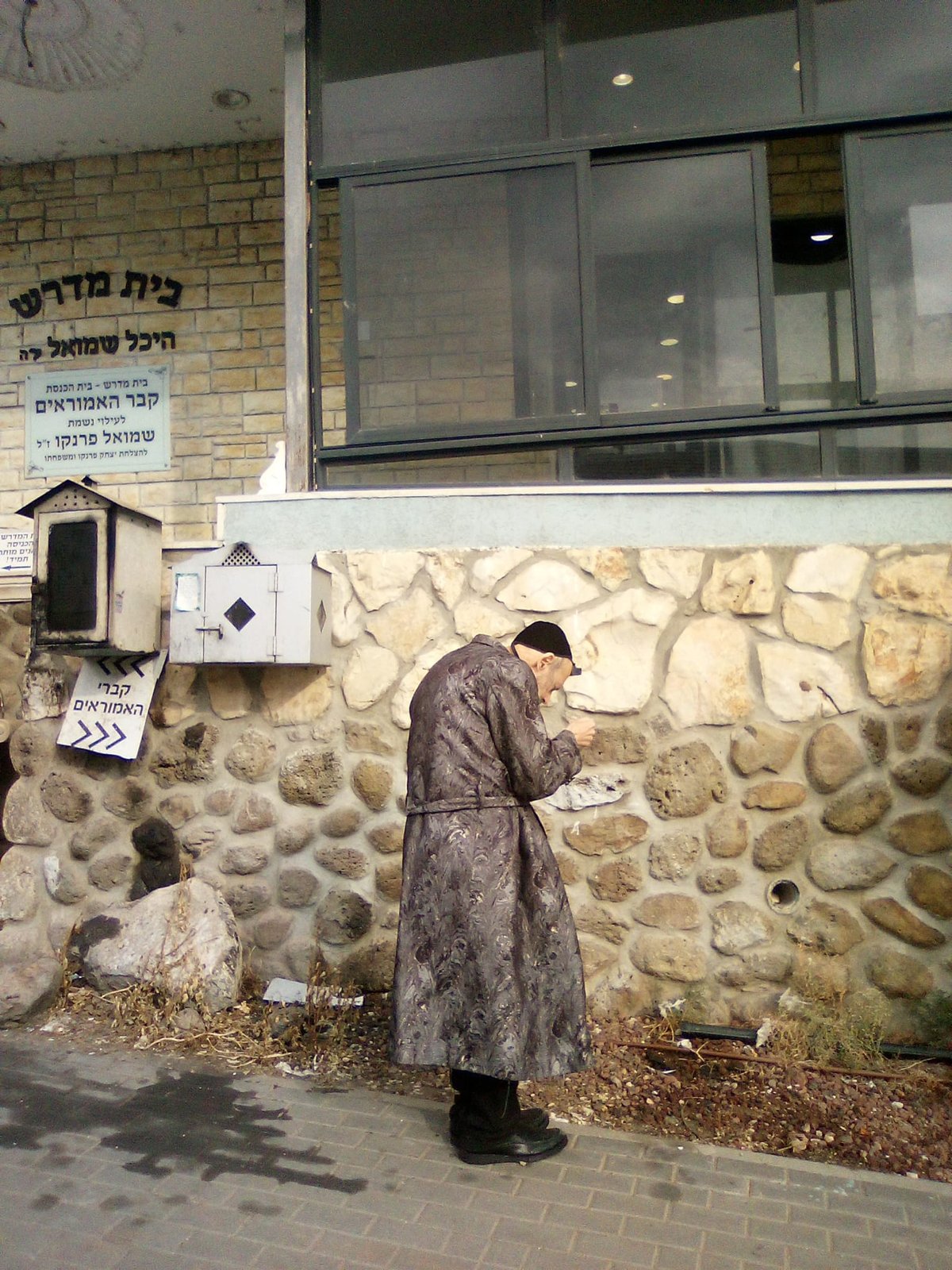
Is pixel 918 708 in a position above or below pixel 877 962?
above

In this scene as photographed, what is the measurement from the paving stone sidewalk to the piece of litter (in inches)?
29.2

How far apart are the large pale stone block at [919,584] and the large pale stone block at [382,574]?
2004 millimetres

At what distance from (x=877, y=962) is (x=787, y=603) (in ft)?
5.00

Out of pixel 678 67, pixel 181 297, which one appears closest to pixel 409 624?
pixel 678 67

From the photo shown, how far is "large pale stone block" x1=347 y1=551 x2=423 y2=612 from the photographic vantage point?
4.77 m

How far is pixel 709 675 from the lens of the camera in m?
4.53

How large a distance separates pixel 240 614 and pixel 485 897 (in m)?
2.00

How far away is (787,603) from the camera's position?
14.9 feet

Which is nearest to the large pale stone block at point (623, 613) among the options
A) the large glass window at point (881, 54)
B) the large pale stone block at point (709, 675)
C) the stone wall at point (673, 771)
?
the stone wall at point (673, 771)

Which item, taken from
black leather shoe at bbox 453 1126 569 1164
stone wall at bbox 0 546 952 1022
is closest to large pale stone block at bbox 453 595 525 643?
stone wall at bbox 0 546 952 1022

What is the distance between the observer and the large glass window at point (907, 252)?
189 inches

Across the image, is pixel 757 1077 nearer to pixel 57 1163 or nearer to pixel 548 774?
pixel 548 774

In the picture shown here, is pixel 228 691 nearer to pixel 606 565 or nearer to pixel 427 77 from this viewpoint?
pixel 606 565

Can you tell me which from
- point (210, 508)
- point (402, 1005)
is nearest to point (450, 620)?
point (402, 1005)
